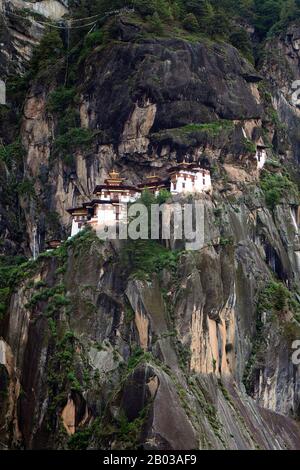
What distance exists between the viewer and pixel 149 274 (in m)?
70.3

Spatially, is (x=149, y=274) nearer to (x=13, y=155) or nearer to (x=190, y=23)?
(x=13, y=155)

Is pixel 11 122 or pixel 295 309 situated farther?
pixel 11 122

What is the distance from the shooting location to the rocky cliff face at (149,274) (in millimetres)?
66750

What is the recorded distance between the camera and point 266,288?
243 ft

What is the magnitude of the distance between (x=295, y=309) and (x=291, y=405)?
632 centimetres

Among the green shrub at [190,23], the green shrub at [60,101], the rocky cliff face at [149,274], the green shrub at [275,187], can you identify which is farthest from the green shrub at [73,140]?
the green shrub at [275,187]

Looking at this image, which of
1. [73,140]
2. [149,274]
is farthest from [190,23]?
[149,274]

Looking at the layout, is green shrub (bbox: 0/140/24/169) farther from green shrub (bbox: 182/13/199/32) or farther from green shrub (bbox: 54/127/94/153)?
green shrub (bbox: 182/13/199/32)

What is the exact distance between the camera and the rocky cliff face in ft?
219

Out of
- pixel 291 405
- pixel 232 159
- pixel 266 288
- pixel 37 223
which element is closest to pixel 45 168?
pixel 37 223

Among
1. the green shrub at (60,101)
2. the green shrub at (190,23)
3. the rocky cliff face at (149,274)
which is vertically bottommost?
the rocky cliff face at (149,274)

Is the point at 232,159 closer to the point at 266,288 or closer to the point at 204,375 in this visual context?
the point at 266,288

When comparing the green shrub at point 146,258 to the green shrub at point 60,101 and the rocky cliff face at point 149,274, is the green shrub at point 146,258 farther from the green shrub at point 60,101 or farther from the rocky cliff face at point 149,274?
the green shrub at point 60,101

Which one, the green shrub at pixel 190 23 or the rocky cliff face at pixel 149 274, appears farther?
the green shrub at pixel 190 23
